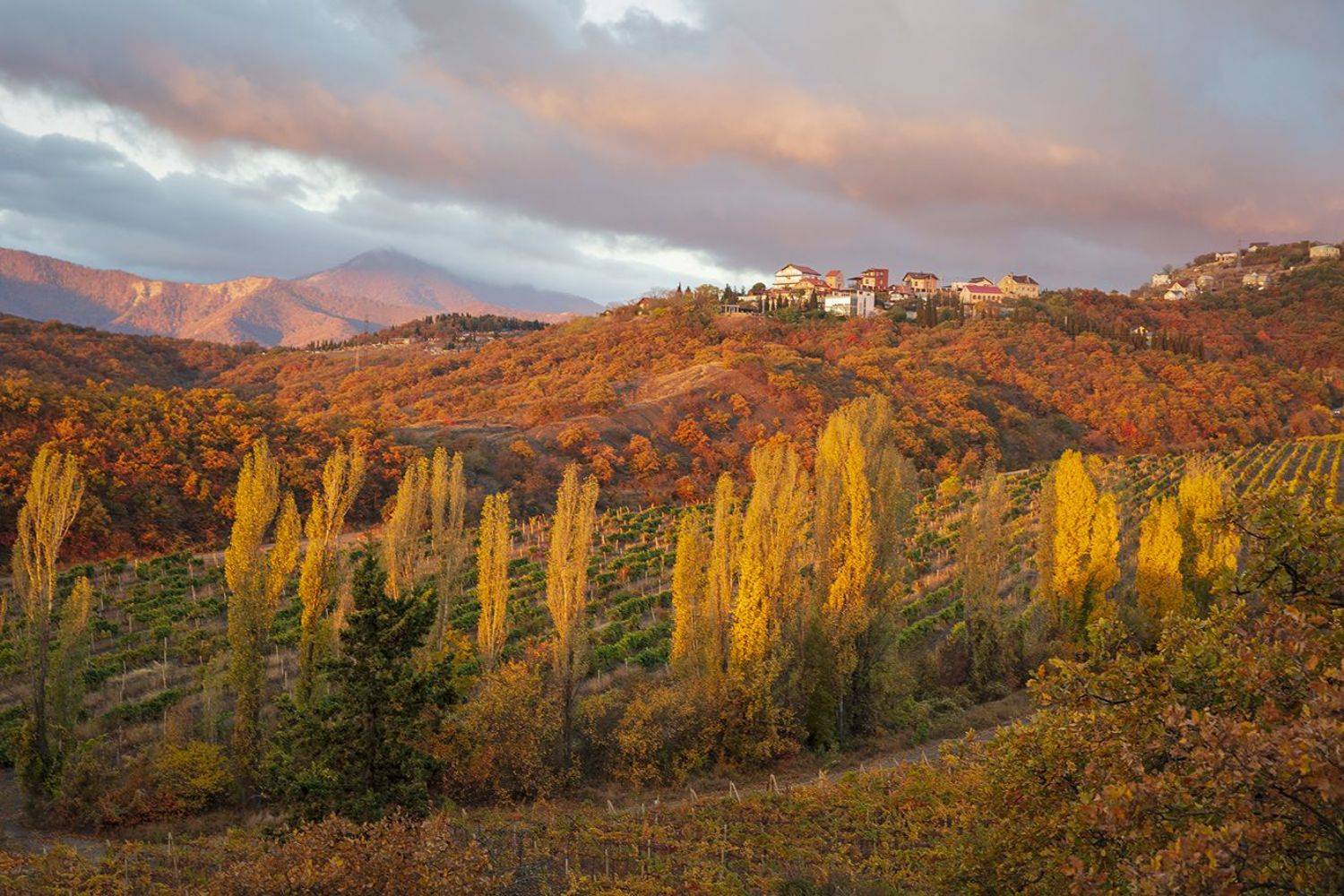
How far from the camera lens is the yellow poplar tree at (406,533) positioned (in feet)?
87.3

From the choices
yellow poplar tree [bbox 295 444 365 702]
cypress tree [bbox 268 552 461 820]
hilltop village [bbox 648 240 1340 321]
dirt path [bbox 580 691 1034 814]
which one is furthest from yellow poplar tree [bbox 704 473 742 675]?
hilltop village [bbox 648 240 1340 321]

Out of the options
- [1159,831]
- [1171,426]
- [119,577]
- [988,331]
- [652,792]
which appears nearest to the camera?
[1159,831]

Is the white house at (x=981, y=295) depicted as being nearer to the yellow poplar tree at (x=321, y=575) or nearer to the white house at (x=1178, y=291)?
the white house at (x=1178, y=291)

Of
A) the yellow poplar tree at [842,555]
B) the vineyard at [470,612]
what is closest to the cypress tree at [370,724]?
the vineyard at [470,612]

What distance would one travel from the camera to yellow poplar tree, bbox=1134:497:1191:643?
32.0 m

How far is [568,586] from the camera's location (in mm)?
22094

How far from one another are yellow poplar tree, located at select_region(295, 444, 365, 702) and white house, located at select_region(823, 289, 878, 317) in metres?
111

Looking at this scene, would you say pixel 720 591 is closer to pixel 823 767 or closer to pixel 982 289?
pixel 823 767

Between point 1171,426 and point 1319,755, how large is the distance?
9522 centimetres

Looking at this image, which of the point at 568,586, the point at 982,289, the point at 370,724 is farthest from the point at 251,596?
the point at 982,289

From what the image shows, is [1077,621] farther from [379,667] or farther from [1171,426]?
[1171,426]

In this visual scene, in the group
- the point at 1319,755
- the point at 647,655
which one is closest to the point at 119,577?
the point at 647,655

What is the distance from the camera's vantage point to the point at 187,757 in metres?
19.6

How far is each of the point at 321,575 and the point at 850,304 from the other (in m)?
121
